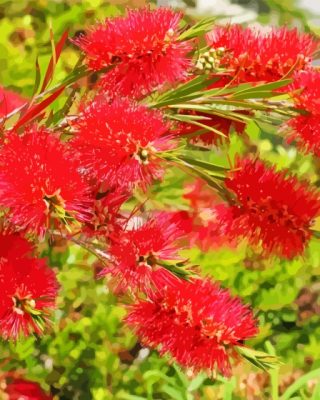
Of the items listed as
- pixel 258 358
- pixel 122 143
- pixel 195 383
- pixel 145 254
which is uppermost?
pixel 122 143

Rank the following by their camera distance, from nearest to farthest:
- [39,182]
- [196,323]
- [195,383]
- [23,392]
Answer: [39,182] < [196,323] < [23,392] < [195,383]

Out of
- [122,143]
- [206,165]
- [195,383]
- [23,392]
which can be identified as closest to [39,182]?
[122,143]

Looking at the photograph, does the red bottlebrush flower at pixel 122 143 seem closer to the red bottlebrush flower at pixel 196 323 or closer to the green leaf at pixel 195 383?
the red bottlebrush flower at pixel 196 323

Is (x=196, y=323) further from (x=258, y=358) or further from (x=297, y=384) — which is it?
(x=297, y=384)

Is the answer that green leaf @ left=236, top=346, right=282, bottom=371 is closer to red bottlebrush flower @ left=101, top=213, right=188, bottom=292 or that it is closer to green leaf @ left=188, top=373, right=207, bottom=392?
red bottlebrush flower @ left=101, top=213, right=188, bottom=292

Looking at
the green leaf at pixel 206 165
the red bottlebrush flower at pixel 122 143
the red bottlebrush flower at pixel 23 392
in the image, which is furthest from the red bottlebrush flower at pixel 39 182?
the red bottlebrush flower at pixel 23 392

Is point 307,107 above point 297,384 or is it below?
above

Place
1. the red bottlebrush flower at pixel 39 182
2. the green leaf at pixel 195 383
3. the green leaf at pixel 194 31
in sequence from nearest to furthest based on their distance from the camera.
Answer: the red bottlebrush flower at pixel 39 182
the green leaf at pixel 194 31
the green leaf at pixel 195 383
